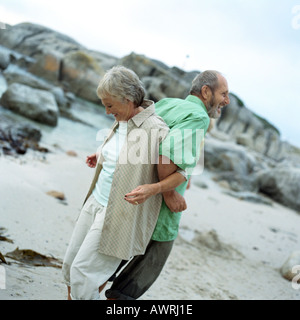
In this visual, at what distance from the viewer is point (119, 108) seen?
2.16 m

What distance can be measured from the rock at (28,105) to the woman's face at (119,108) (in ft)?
31.4

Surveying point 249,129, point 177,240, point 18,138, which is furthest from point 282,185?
point 249,129

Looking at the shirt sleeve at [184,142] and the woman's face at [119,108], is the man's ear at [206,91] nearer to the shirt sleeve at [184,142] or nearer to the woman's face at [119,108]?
the shirt sleeve at [184,142]

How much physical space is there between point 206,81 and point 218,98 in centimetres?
13

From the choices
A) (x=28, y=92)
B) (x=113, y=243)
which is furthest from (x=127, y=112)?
(x=28, y=92)

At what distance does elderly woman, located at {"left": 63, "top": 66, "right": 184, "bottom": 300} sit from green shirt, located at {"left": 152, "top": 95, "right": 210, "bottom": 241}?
0.08 meters

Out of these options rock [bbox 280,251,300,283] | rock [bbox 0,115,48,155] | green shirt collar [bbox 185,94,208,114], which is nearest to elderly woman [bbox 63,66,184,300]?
green shirt collar [bbox 185,94,208,114]

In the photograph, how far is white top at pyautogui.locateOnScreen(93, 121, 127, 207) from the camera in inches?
87.2

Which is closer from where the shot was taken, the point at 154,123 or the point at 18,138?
the point at 154,123

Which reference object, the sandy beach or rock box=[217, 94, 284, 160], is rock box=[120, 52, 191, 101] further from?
the sandy beach

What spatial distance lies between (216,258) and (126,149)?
3.21 meters

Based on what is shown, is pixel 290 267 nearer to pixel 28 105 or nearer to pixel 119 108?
pixel 119 108
